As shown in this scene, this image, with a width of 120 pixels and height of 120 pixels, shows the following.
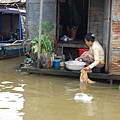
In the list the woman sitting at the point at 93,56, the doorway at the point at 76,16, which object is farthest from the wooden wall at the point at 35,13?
the woman sitting at the point at 93,56

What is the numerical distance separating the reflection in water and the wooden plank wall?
2580mm

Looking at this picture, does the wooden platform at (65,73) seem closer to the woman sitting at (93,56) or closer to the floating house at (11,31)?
the woman sitting at (93,56)

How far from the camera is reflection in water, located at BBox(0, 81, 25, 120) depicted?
4.94 meters

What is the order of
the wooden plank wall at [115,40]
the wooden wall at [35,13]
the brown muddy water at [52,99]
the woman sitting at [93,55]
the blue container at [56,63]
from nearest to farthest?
the brown muddy water at [52,99] < the wooden plank wall at [115,40] < the woman sitting at [93,55] < the blue container at [56,63] < the wooden wall at [35,13]

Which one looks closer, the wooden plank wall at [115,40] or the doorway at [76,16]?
the wooden plank wall at [115,40]

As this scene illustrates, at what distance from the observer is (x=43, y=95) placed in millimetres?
6406

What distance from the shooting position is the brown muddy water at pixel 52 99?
5.09 meters

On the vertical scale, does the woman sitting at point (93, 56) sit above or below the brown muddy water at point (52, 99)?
above

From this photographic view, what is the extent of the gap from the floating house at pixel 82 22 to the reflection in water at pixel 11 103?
274 cm

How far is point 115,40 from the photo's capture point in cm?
748

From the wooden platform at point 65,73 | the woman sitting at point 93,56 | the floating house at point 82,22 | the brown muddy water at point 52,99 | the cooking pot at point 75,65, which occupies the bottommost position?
the brown muddy water at point 52,99

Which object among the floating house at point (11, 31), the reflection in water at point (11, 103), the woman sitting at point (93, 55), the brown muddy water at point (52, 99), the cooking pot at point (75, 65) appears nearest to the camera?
the reflection in water at point (11, 103)

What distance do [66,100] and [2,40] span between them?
9.01m

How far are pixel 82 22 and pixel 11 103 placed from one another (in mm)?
7415
